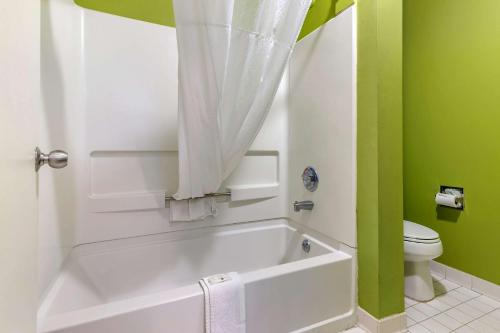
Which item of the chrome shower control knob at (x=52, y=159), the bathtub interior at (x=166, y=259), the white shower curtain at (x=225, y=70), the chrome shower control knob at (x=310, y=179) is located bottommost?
the bathtub interior at (x=166, y=259)

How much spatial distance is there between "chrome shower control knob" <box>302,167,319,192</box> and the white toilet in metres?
0.67

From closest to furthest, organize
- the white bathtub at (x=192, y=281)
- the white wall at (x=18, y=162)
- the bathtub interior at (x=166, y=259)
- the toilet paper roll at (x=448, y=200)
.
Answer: the white wall at (x=18, y=162), the white bathtub at (x=192, y=281), the bathtub interior at (x=166, y=259), the toilet paper roll at (x=448, y=200)

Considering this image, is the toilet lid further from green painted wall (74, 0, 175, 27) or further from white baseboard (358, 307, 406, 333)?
green painted wall (74, 0, 175, 27)

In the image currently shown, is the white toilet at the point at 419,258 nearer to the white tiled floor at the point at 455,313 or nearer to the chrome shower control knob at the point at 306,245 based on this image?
the white tiled floor at the point at 455,313

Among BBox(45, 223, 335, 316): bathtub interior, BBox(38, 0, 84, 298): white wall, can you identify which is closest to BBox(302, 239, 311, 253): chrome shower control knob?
BBox(45, 223, 335, 316): bathtub interior

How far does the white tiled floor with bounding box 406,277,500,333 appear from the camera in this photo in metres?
1.34

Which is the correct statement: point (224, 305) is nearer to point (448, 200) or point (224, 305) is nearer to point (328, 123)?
point (328, 123)

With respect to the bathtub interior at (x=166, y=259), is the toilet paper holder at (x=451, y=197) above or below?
above

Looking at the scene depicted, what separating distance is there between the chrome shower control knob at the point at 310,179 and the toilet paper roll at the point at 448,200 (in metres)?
0.99

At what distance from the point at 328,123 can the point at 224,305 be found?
1144 millimetres

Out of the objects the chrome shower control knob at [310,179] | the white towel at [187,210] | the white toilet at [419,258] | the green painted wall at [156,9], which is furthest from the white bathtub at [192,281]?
the green painted wall at [156,9]

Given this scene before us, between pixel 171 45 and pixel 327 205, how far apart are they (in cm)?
144

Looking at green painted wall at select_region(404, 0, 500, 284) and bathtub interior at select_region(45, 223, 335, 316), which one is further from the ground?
green painted wall at select_region(404, 0, 500, 284)

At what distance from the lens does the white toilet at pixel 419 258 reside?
1559 millimetres
